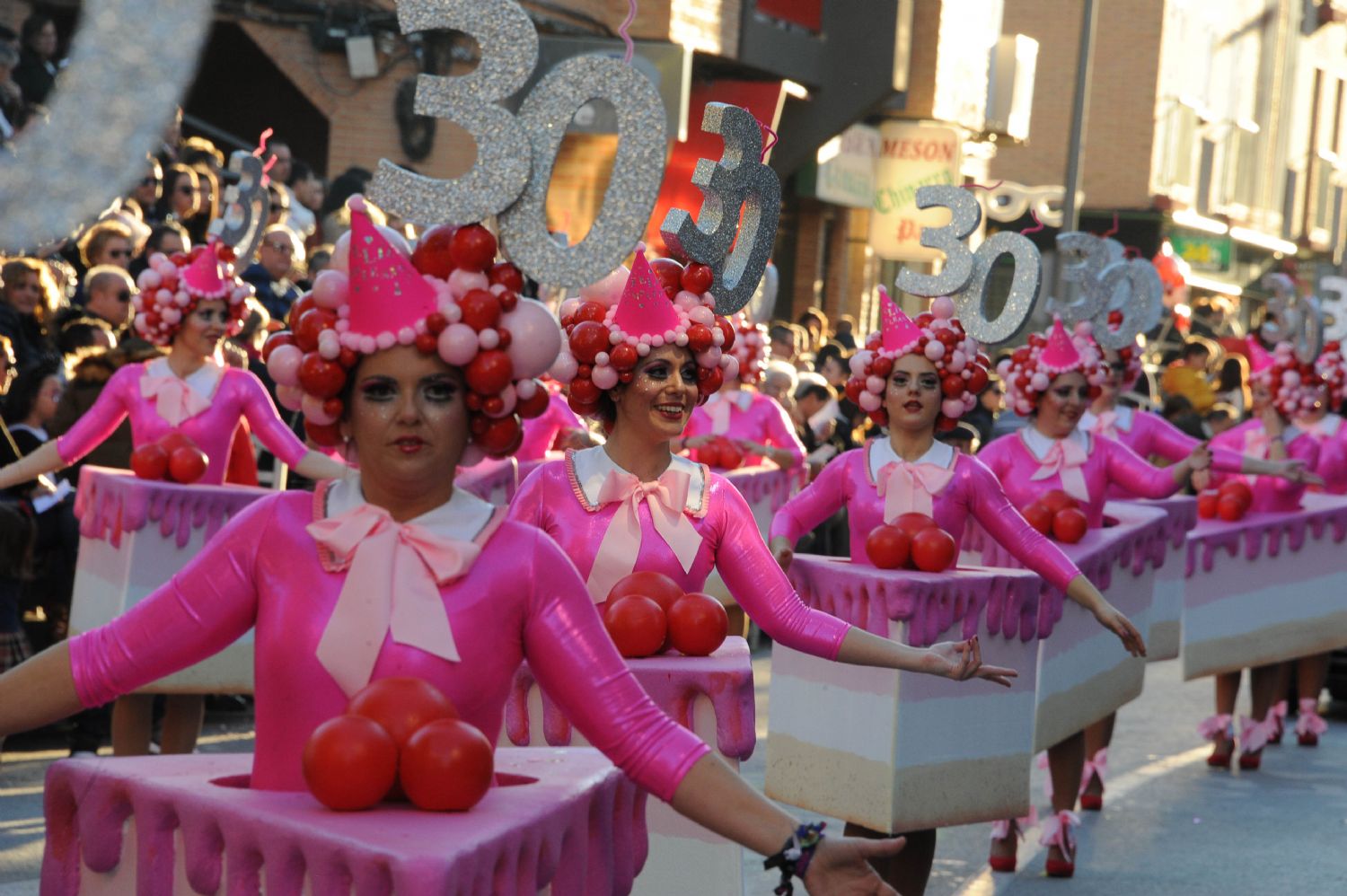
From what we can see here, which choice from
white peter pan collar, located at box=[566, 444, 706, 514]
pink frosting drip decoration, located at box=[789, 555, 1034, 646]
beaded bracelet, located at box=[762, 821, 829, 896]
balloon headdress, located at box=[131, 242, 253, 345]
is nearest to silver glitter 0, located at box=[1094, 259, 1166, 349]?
pink frosting drip decoration, located at box=[789, 555, 1034, 646]

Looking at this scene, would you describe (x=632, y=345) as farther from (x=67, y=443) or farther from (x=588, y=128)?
(x=588, y=128)

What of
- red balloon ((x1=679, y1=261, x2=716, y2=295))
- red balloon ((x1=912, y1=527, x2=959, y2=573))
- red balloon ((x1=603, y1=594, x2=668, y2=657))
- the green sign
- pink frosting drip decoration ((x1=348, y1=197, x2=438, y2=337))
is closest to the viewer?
pink frosting drip decoration ((x1=348, y1=197, x2=438, y2=337))

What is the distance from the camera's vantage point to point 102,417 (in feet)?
27.4

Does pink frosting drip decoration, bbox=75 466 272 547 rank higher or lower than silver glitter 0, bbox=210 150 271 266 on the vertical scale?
lower

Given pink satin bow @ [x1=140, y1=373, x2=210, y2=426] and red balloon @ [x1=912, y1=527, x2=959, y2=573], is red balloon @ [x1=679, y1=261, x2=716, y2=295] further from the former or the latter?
pink satin bow @ [x1=140, y1=373, x2=210, y2=426]

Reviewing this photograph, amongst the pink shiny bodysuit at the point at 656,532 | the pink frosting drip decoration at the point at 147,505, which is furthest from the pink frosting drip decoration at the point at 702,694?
the pink frosting drip decoration at the point at 147,505

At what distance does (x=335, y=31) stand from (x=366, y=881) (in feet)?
54.5

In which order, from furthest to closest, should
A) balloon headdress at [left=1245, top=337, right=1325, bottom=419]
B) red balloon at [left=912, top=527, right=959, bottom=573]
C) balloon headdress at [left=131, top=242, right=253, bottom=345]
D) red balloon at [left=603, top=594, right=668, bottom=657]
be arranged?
1. balloon headdress at [left=1245, top=337, right=1325, bottom=419]
2. balloon headdress at [left=131, top=242, right=253, bottom=345]
3. red balloon at [left=912, top=527, right=959, bottom=573]
4. red balloon at [left=603, top=594, right=668, bottom=657]

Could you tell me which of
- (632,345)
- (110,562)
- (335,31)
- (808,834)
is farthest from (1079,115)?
(808,834)

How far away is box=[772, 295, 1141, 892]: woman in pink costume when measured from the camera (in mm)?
7273

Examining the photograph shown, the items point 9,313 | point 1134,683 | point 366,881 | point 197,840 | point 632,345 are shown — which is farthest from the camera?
point 9,313

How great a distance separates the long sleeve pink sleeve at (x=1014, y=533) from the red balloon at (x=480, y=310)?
365cm

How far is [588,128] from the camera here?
20109 mm

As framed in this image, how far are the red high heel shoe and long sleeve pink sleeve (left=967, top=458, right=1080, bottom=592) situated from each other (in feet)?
5.06
